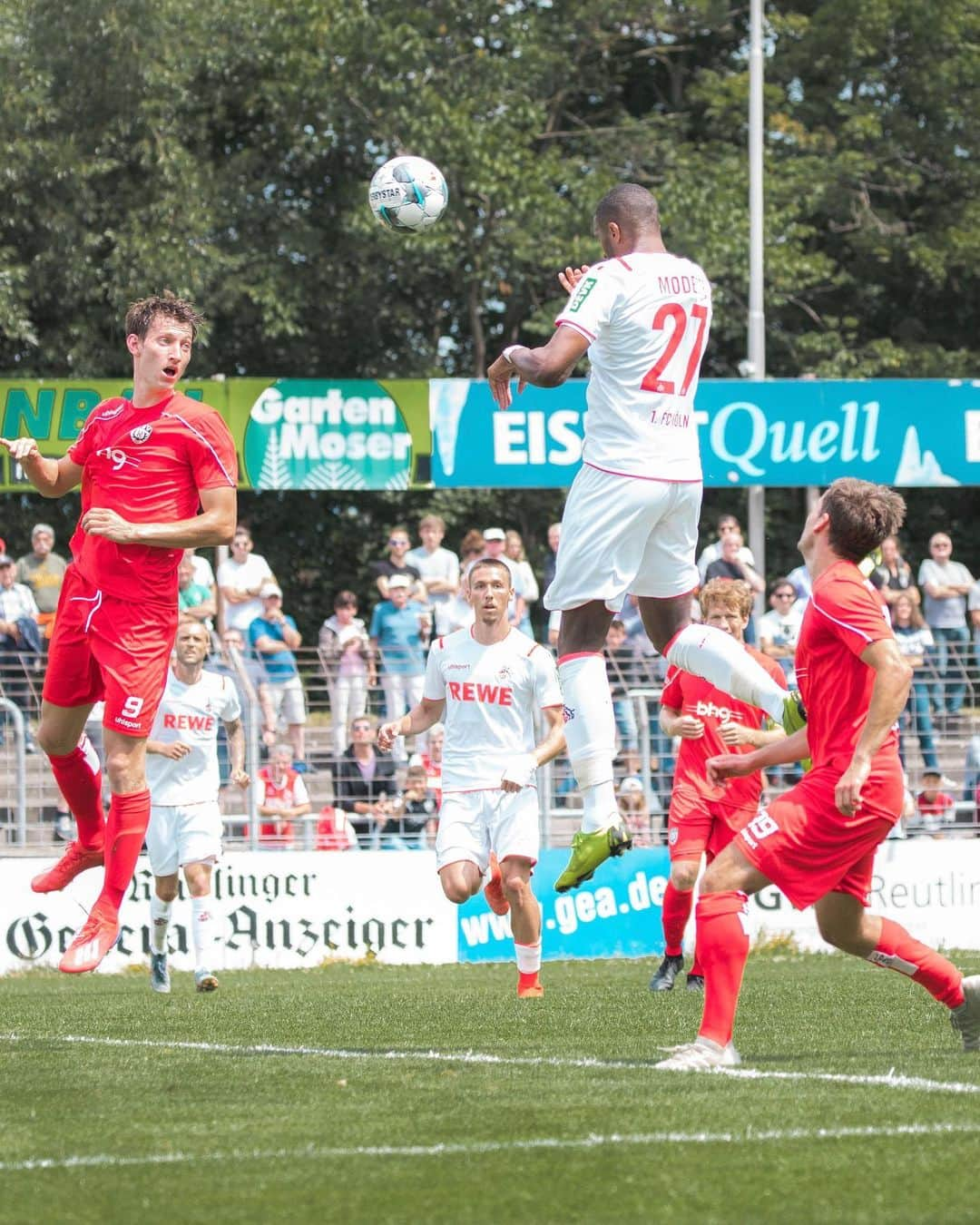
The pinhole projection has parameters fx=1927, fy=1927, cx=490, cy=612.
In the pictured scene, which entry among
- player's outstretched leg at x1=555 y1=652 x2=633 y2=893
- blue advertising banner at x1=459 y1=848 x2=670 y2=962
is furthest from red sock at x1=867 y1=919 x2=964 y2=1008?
blue advertising banner at x1=459 y1=848 x2=670 y2=962

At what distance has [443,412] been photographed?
64.0 feet

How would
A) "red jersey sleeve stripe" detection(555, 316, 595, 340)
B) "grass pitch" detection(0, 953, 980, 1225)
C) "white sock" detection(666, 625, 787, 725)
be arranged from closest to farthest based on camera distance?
"grass pitch" detection(0, 953, 980, 1225) < "red jersey sleeve stripe" detection(555, 316, 595, 340) < "white sock" detection(666, 625, 787, 725)

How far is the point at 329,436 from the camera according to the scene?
19.6 metres

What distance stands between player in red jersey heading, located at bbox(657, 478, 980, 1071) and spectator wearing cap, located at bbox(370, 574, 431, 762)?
982 cm

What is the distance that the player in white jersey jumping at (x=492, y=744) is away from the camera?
11102 mm

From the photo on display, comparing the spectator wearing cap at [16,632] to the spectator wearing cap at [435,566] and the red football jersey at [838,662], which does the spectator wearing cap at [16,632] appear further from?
the red football jersey at [838,662]

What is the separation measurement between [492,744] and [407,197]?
339cm

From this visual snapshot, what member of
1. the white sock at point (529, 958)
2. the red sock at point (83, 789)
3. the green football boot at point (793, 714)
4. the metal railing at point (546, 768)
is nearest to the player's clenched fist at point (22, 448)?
the red sock at point (83, 789)

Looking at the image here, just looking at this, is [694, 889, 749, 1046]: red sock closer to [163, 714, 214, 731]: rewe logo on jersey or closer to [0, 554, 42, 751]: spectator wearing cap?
[163, 714, 214, 731]: rewe logo on jersey

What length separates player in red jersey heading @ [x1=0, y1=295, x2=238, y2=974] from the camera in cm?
800

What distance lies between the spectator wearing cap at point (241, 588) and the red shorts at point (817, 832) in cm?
1176

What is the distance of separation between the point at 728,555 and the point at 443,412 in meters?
3.38

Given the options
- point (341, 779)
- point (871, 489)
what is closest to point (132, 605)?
point (871, 489)

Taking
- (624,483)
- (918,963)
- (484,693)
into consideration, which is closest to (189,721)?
(484,693)
